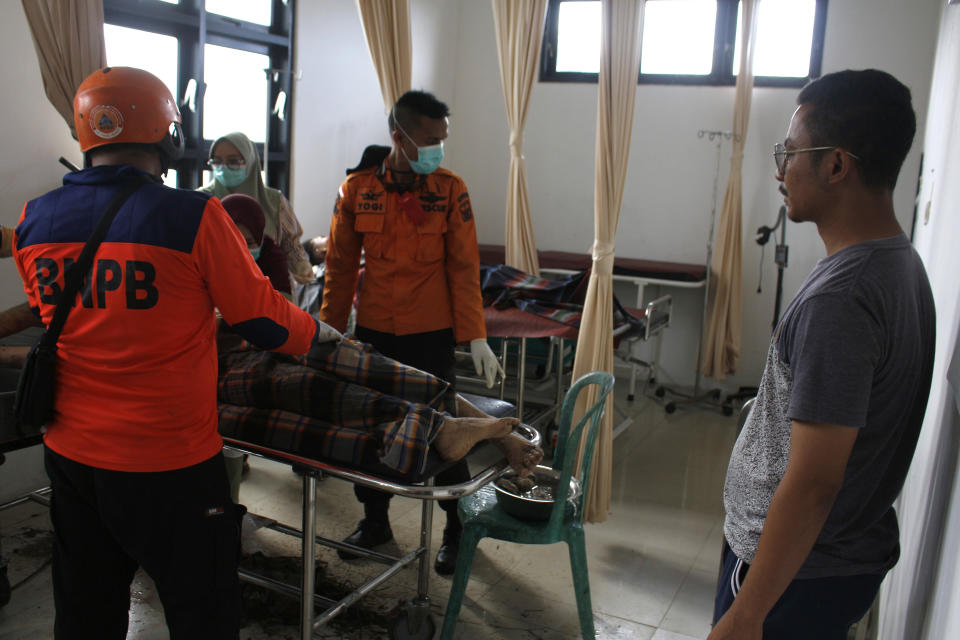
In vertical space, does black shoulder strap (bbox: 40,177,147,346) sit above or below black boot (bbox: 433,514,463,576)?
above

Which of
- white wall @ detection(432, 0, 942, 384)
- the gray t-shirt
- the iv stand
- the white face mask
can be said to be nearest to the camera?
the gray t-shirt

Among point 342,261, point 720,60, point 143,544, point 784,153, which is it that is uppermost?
point 720,60

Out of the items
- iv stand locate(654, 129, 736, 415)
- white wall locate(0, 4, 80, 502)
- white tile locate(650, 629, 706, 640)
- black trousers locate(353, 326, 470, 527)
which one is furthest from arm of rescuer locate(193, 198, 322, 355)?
iv stand locate(654, 129, 736, 415)

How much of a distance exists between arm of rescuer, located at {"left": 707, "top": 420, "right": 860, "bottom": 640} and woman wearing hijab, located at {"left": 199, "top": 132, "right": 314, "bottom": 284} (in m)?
2.73

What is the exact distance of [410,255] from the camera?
2.80 meters

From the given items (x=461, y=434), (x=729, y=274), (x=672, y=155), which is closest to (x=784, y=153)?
(x=461, y=434)

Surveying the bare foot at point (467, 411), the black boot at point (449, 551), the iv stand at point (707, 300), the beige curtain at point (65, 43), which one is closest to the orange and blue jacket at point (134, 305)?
the bare foot at point (467, 411)

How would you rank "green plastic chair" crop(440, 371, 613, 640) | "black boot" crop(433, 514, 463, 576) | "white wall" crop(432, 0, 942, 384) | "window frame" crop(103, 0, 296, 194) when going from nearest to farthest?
"green plastic chair" crop(440, 371, 613, 640) < "black boot" crop(433, 514, 463, 576) < "window frame" crop(103, 0, 296, 194) < "white wall" crop(432, 0, 942, 384)

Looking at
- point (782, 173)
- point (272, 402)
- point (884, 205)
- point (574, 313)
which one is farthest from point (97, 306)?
point (574, 313)

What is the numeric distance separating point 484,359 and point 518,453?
3.30 feet

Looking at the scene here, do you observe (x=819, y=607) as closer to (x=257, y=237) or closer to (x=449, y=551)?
(x=449, y=551)

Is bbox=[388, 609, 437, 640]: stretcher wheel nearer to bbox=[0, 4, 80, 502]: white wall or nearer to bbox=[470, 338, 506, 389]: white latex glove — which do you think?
bbox=[470, 338, 506, 389]: white latex glove

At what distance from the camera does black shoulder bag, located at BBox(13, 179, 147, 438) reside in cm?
144

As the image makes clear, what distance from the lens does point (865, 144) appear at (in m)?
1.09
